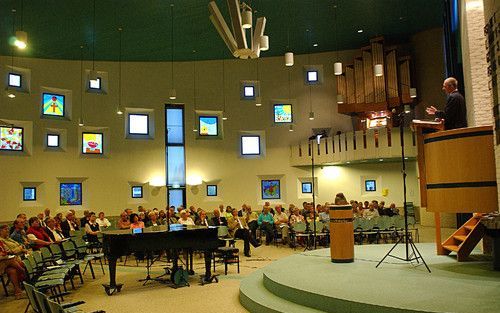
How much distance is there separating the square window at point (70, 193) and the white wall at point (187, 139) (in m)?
0.23

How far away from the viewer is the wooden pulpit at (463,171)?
522 cm

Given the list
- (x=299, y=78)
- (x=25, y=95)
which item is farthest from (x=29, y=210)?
(x=299, y=78)

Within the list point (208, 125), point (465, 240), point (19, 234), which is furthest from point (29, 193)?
point (465, 240)

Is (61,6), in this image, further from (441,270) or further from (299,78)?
(441,270)

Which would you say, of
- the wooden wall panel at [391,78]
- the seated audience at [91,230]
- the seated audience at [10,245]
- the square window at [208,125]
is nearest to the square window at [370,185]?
the wooden wall panel at [391,78]

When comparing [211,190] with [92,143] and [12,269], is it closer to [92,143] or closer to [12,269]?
[92,143]

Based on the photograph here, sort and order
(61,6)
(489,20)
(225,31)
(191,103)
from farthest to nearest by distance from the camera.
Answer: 1. (191,103)
2. (61,6)
3. (225,31)
4. (489,20)

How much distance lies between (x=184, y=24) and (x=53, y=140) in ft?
21.9

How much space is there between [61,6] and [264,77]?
8.73m

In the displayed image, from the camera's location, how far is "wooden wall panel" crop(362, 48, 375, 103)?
17688mm

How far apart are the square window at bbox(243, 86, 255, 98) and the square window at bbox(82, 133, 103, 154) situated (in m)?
6.11

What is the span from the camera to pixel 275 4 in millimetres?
13977

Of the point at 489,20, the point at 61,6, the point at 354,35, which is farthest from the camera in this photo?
the point at 354,35

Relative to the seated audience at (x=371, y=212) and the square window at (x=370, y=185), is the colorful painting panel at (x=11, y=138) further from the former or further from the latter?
the square window at (x=370, y=185)
